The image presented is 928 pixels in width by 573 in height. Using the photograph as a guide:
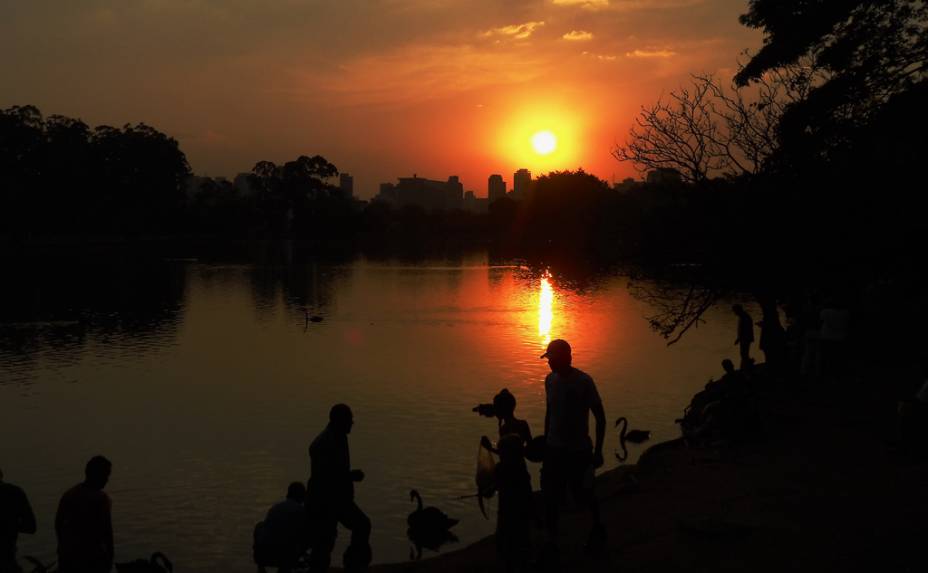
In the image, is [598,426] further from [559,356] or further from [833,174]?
[833,174]

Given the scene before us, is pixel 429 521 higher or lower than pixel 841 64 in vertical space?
lower

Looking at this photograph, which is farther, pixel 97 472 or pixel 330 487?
pixel 330 487

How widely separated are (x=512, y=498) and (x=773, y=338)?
50.8 feet

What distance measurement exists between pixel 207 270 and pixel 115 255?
3401 cm

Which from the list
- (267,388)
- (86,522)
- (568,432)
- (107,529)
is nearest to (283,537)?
(107,529)

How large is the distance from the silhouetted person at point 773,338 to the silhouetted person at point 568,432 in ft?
46.7

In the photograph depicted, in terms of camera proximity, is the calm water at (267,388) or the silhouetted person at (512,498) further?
the calm water at (267,388)

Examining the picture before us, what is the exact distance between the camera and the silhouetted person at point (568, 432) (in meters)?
9.91

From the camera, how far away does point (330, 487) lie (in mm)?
10352

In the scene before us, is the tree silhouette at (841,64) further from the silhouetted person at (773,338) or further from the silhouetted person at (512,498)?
the silhouetted person at (512,498)

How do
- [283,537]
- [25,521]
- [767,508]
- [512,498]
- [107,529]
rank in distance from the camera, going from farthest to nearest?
[767,508], [283,537], [25,521], [512,498], [107,529]

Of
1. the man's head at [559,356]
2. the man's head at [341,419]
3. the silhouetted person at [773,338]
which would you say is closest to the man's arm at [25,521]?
the man's head at [341,419]

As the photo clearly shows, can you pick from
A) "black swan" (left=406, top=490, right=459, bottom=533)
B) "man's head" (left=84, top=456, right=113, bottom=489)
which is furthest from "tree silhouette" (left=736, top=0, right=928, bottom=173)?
"man's head" (left=84, top=456, right=113, bottom=489)

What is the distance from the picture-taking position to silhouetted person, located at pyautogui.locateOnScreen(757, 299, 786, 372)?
22938mm
